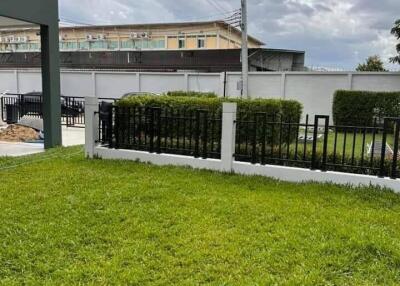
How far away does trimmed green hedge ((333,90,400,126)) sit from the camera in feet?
45.2

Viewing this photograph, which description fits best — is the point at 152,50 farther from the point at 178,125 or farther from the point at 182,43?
the point at 178,125

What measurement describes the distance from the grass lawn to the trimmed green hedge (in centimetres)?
944

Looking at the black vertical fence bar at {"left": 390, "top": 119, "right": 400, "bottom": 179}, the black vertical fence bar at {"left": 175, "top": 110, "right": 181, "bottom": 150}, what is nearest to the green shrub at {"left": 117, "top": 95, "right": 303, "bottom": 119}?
the black vertical fence bar at {"left": 175, "top": 110, "right": 181, "bottom": 150}

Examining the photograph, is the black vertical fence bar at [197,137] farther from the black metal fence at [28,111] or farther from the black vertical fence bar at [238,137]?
the black metal fence at [28,111]

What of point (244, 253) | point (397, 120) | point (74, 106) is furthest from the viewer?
point (74, 106)

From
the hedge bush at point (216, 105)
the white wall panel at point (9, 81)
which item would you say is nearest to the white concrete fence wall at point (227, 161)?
the hedge bush at point (216, 105)

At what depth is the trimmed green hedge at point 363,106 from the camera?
13773 millimetres

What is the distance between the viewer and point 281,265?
132 inches

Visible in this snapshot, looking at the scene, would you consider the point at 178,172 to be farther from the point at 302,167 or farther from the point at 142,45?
the point at 142,45

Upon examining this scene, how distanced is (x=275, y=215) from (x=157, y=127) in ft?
11.0

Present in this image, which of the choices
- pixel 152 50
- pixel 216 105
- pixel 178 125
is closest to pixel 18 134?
pixel 178 125

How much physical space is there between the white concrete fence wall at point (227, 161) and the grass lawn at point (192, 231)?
24 cm

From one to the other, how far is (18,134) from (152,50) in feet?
72.2

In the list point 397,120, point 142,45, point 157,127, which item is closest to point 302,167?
point 397,120
